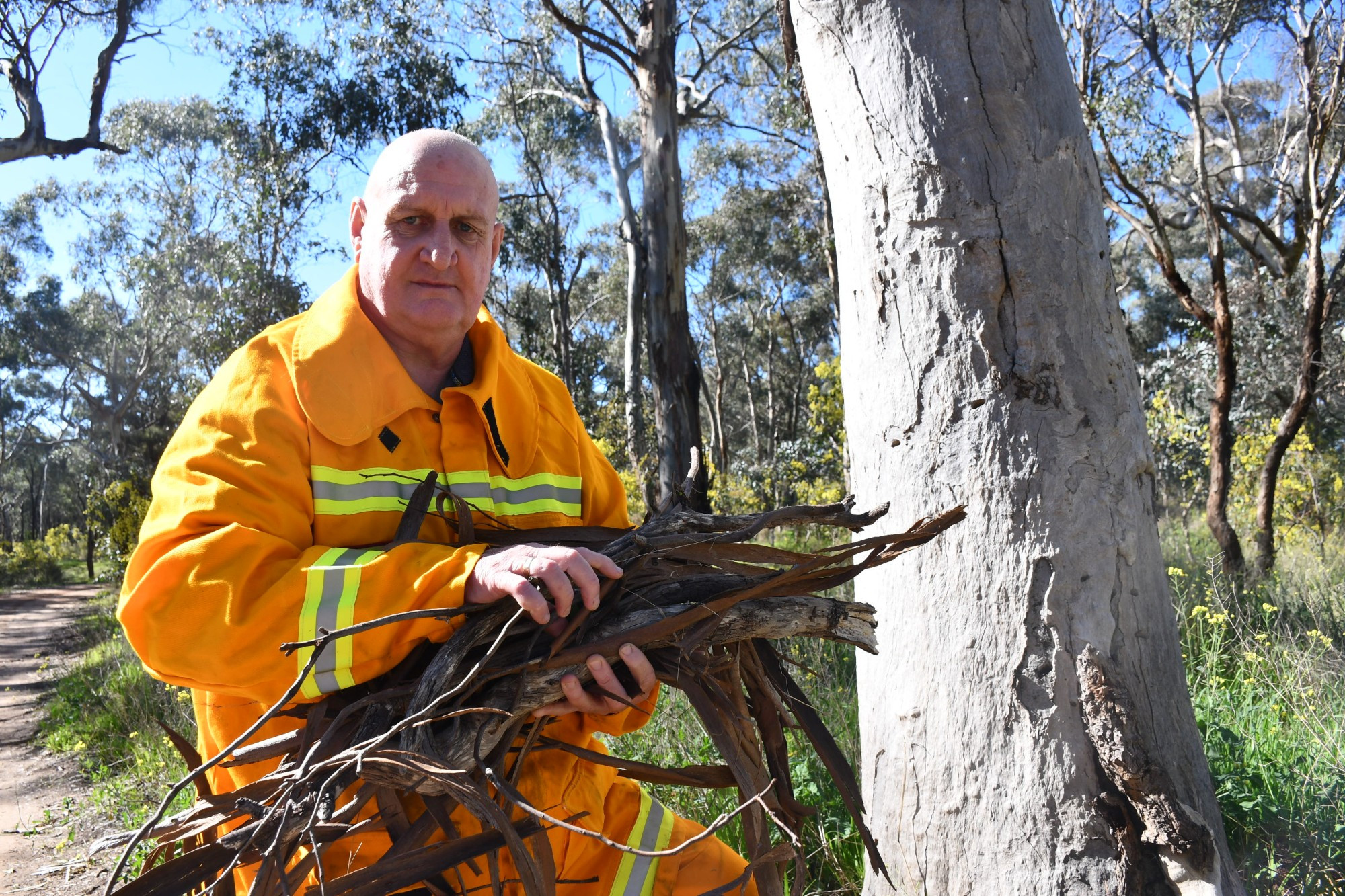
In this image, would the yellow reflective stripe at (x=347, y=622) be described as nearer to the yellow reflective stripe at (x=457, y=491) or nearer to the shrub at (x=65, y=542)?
the yellow reflective stripe at (x=457, y=491)

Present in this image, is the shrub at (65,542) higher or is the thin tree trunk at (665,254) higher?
the thin tree trunk at (665,254)

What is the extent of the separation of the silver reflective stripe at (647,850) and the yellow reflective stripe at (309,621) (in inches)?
28.0

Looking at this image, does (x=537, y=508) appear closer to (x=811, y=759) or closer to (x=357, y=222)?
(x=357, y=222)

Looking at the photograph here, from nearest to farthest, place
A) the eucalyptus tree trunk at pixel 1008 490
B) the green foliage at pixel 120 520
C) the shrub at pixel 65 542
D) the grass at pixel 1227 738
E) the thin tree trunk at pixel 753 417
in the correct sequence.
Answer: the eucalyptus tree trunk at pixel 1008 490
the grass at pixel 1227 738
the green foliage at pixel 120 520
the thin tree trunk at pixel 753 417
the shrub at pixel 65 542

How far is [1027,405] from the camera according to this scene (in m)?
1.60

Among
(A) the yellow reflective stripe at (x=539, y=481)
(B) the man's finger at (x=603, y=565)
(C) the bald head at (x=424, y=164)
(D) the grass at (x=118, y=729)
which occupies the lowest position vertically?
(D) the grass at (x=118, y=729)

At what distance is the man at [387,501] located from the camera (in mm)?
1411

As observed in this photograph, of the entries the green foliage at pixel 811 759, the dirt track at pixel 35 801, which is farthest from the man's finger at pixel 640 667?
the dirt track at pixel 35 801

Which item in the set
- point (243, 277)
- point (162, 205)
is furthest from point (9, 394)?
point (243, 277)

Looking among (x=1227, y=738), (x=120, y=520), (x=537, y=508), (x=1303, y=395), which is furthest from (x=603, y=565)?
(x=120, y=520)

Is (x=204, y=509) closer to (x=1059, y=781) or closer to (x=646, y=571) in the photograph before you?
(x=646, y=571)

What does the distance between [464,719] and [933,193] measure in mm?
1216

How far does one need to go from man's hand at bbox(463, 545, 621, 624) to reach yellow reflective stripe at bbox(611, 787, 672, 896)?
2.10ft

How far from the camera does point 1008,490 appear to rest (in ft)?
5.26
